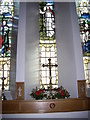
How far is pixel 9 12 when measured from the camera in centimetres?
671

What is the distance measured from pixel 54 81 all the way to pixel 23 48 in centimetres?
190

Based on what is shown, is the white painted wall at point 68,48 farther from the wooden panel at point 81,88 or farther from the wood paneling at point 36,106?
the wood paneling at point 36,106

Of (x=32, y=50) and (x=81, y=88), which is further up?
(x=32, y=50)

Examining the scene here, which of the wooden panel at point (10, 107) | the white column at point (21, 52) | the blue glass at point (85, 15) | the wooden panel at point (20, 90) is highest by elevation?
the blue glass at point (85, 15)

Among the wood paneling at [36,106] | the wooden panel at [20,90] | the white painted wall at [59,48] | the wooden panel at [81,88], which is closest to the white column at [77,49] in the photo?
the white painted wall at [59,48]

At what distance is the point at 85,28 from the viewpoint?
254 inches

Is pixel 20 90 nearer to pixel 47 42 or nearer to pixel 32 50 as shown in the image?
pixel 32 50

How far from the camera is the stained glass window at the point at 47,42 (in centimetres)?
590

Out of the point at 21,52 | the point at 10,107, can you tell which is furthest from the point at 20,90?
the point at 21,52

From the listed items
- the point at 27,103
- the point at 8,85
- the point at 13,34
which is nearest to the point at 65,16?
the point at 13,34

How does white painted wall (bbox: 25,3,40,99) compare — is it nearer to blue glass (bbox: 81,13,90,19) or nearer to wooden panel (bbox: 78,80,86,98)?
wooden panel (bbox: 78,80,86,98)

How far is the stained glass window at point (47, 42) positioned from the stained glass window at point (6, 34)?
4.27 feet

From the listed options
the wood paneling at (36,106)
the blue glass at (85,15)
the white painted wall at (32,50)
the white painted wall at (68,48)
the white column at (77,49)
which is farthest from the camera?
the blue glass at (85,15)

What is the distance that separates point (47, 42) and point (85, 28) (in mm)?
1734
